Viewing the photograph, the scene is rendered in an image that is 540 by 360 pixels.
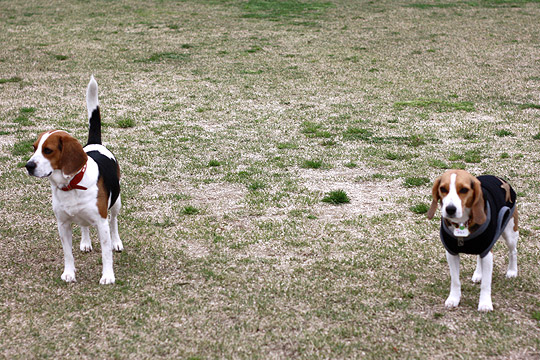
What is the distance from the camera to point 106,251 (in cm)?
438

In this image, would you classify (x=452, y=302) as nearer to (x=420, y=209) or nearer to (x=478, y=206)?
(x=478, y=206)

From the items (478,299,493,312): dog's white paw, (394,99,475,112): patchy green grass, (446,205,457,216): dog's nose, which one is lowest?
(394,99,475,112): patchy green grass

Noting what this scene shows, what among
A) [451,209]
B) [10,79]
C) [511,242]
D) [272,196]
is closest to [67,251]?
[272,196]

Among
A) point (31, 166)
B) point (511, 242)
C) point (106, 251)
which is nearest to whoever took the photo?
point (31, 166)

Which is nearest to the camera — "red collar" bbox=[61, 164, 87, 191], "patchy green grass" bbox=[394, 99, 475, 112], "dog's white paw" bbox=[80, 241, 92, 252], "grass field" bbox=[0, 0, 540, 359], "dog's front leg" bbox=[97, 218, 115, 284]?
"grass field" bbox=[0, 0, 540, 359]

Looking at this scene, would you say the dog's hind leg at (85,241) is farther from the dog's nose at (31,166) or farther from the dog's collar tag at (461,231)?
the dog's collar tag at (461,231)

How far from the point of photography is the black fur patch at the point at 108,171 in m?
4.38

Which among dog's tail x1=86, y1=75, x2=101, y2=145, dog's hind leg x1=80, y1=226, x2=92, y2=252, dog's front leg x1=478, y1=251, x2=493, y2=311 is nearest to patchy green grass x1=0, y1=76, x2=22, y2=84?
dog's tail x1=86, y1=75, x2=101, y2=145

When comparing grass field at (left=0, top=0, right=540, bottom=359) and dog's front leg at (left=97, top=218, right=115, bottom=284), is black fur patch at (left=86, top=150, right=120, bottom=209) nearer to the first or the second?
dog's front leg at (left=97, top=218, right=115, bottom=284)

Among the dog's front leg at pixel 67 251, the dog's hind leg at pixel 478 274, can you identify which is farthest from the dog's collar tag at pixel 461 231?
the dog's front leg at pixel 67 251

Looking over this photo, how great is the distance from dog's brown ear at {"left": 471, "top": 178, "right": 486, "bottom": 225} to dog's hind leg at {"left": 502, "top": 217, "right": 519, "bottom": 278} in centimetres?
57

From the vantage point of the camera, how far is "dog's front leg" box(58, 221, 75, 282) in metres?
4.34

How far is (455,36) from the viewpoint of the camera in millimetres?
17016

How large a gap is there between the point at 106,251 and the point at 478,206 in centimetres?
267
